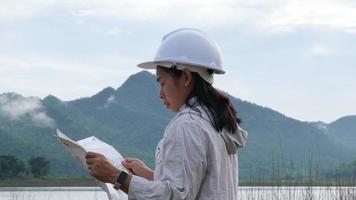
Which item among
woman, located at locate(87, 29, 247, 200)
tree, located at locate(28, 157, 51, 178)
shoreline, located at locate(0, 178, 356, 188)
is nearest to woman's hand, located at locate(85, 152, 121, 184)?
woman, located at locate(87, 29, 247, 200)

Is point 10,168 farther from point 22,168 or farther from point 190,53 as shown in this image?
point 190,53

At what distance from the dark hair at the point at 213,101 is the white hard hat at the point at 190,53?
0.06 feet

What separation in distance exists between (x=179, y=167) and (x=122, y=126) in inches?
3334

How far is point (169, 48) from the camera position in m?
2.57

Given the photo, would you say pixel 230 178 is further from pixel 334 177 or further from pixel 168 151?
pixel 334 177

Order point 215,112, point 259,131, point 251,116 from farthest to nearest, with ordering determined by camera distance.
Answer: point 251,116 → point 259,131 → point 215,112

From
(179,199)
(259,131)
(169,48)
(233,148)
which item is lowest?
(179,199)

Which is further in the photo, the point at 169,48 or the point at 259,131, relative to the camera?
the point at 259,131

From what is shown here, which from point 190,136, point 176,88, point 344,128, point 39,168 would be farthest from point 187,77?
point 344,128

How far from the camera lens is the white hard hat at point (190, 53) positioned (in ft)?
8.34

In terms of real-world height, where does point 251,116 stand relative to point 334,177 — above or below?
above

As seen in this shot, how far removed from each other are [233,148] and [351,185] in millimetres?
7339

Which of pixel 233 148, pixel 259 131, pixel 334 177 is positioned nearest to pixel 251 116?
pixel 259 131

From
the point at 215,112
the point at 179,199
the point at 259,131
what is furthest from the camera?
the point at 259,131
